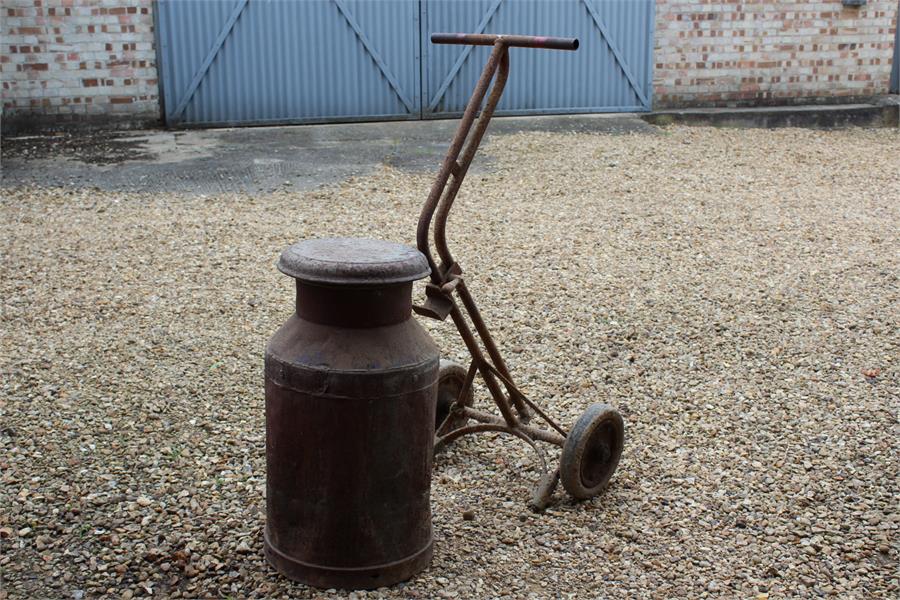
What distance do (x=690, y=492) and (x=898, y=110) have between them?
1028 cm

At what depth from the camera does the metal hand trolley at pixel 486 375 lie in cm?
328

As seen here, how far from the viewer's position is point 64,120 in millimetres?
10688

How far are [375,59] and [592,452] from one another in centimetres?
832

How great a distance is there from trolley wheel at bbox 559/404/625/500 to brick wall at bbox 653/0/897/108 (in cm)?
919

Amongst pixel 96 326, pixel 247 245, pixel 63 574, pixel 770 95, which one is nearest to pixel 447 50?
pixel 770 95

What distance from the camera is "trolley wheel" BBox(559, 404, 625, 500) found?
371cm

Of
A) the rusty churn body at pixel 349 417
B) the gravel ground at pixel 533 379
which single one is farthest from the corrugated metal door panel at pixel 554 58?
the rusty churn body at pixel 349 417

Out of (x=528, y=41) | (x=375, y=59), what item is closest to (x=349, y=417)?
(x=528, y=41)

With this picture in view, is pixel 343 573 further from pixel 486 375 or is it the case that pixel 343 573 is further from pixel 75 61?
pixel 75 61

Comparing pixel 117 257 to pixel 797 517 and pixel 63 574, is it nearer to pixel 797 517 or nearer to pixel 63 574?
pixel 63 574

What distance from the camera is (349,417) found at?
3.01 metres

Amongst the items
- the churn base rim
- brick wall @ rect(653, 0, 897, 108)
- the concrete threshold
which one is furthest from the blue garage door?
the churn base rim

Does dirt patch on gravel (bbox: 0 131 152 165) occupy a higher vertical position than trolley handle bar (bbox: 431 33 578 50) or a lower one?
lower

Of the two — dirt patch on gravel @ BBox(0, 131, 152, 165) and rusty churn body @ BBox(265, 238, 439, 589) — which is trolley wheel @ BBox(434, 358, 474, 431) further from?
dirt patch on gravel @ BBox(0, 131, 152, 165)
